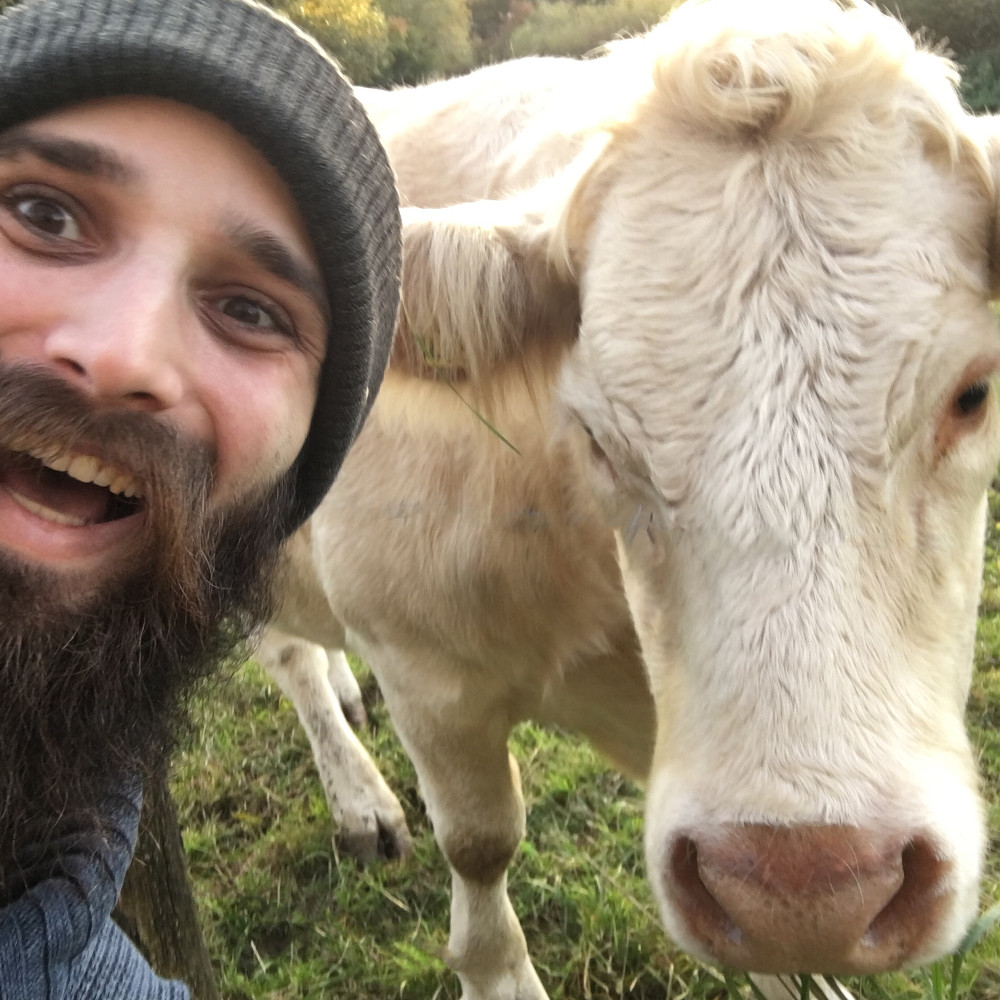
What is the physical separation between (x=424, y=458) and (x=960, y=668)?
1.30 metres

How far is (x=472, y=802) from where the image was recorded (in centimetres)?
272

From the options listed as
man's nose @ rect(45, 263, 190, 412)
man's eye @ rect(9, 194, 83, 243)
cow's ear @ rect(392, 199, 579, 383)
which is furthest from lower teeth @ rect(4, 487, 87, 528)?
→ cow's ear @ rect(392, 199, 579, 383)

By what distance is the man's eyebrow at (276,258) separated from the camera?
1.45m

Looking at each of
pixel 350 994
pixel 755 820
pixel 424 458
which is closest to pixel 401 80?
pixel 424 458

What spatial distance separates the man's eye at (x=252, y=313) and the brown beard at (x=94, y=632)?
A: 23cm

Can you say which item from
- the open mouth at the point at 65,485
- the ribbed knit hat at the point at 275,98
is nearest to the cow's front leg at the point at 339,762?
the ribbed knit hat at the point at 275,98

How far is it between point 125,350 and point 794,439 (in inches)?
36.2

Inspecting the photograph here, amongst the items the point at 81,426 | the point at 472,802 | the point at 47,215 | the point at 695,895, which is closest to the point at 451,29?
the point at 472,802

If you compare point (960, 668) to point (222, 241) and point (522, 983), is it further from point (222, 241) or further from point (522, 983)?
point (522, 983)

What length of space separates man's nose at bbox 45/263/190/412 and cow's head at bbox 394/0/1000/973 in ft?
2.24

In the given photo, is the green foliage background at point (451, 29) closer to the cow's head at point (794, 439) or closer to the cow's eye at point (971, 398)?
the cow's head at point (794, 439)

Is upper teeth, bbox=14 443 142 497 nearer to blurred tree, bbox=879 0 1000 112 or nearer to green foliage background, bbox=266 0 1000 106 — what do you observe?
green foliage background, bbox=266 0 1000 106

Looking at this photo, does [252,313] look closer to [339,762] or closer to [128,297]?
[128,297]

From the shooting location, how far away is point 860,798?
4.20ft
